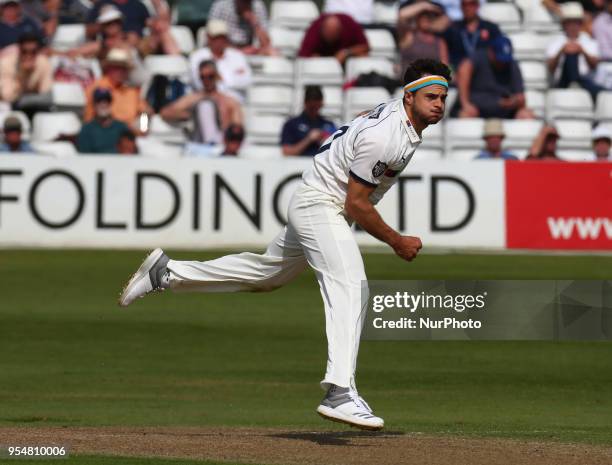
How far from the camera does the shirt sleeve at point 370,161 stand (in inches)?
324

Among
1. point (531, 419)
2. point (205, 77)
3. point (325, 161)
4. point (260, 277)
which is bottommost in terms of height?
point (531, 419)

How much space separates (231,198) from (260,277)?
27.9 feet

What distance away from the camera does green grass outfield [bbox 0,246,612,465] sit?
35.4 ft

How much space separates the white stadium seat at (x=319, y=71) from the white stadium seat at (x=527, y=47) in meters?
2.74

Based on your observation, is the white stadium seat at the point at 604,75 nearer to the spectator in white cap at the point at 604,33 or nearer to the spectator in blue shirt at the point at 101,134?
the spectator in white cap at the point at 604,33

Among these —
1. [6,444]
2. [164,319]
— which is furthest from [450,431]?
[164,319]

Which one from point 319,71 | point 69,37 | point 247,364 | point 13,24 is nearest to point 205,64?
point 319,71

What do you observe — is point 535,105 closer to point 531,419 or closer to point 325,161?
point 531,419

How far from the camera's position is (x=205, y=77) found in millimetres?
19000

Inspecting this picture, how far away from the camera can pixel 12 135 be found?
17.7 meters

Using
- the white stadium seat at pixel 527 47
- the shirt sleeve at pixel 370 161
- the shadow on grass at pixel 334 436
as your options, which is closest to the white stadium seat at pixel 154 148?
the white stadium seat at pixel 527 47

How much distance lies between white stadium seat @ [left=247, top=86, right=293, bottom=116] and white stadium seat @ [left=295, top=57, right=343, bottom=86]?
1.15ft

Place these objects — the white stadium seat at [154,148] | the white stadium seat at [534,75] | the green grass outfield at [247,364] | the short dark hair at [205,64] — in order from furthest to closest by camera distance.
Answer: the white stadium seat at [534,75], the short dark hair at [205,64], the white stadium seat at [154,148], the green grass outfield at [247,364]

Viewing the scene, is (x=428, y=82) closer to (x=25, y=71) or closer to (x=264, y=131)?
(x=264, y=131)
